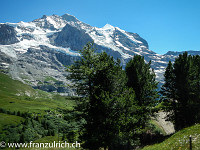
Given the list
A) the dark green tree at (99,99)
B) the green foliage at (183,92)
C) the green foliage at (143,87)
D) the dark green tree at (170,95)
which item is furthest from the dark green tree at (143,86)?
the dark green tree at (99,99)

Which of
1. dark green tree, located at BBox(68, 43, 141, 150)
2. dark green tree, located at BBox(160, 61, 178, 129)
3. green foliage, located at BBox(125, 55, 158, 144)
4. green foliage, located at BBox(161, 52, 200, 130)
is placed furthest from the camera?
dark green tree, located at BBox(160, 61, 178, 129)

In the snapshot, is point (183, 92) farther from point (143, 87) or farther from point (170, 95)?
point (143, 87)

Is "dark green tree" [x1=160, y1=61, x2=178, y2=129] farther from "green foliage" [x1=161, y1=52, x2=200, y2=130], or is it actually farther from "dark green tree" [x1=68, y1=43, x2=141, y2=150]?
"dark green tree" [x1=68, y1=43, x2=141, y2=150]

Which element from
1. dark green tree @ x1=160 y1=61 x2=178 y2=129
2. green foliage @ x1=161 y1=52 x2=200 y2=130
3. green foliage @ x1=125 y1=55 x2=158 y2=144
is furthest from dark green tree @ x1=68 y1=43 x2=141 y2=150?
dark green tree @ x1=160 y1=61 x2=178 y2=129

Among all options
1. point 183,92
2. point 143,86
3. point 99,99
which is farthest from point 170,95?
point 99,99

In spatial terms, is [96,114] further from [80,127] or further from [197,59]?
[197,59]

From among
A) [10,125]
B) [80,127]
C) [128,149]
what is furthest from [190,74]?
[10,125]

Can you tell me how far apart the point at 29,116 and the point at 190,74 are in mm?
174202

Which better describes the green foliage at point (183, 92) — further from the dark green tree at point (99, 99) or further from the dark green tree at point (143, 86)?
the dark green tree at point (99, 99)

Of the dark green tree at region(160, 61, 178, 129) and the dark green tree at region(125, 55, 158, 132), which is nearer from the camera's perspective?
the dark green tree at region(125, 55, 158, 132)

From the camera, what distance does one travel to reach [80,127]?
797 inches

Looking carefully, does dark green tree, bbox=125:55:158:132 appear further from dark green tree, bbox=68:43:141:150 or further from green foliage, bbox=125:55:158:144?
dark green tree, bbox=68:43:141:150

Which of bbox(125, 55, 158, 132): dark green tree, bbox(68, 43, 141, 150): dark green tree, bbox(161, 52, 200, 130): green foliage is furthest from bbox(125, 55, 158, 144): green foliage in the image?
bbox(68, 43, 141, 150): dark green tree

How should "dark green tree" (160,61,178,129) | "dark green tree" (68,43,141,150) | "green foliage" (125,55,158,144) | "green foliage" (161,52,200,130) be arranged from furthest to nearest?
1. "dark green tree" (160,61,178,129)
2. "green foliage" (161,52,200,130)
3. "green foliage" (125,55,158,144)
4. "dark green tree" (68,43,141,150)
